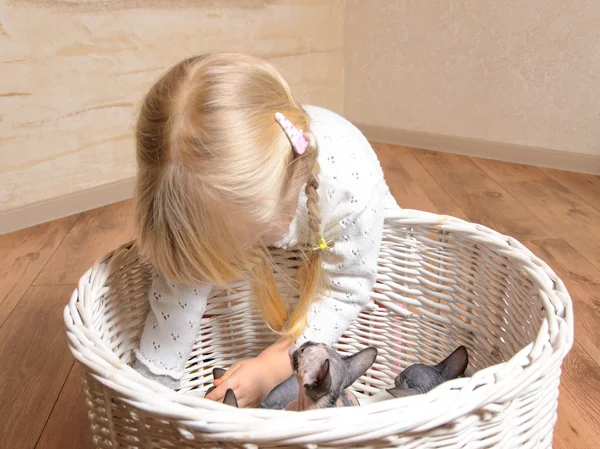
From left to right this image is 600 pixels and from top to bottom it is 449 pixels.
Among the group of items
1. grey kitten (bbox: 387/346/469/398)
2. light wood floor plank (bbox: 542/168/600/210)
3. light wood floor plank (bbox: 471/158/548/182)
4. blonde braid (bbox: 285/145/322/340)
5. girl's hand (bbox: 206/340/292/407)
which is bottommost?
light wood floor plank (bbox: 471/158/548/182)

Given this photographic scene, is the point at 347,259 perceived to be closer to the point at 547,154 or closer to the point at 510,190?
the point at 510,190

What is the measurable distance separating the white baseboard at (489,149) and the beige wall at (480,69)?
0.06 feet

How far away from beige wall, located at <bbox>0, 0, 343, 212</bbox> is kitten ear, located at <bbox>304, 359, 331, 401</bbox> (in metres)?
0.77

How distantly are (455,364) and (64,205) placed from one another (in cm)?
111

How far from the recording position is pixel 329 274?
812mm

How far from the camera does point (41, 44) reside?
132 centimetres

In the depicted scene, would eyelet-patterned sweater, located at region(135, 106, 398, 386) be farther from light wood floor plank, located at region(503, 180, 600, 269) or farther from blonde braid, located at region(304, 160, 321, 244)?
light wood floor plank, located at region(503, 180, 600, 269)

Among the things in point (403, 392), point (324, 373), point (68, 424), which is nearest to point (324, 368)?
point (324, 373)

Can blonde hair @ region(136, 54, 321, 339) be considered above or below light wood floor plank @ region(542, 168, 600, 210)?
above

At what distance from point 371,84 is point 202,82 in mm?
1477

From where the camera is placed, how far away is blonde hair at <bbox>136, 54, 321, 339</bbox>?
1.94 feet

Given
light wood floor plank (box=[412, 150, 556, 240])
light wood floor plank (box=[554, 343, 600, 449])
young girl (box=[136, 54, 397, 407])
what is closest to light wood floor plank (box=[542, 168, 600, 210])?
light wood floor plank (box=[412, 150, 556, 240])

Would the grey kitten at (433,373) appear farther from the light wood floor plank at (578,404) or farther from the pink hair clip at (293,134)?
the pink hair clip at (293,134)

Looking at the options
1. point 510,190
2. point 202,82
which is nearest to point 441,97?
point 510,190
